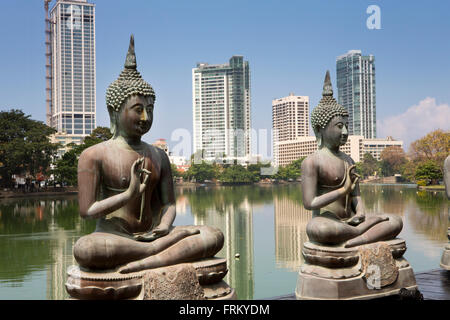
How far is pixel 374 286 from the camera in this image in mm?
5223

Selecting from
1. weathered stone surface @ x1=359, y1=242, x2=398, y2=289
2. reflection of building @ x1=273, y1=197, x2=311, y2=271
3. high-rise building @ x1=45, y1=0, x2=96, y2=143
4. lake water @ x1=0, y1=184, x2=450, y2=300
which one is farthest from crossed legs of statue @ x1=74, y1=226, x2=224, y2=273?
high-rise building @ x1=45, y1=0, x2=96, y2=143

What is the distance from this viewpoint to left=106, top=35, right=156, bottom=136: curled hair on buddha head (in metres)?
4.50

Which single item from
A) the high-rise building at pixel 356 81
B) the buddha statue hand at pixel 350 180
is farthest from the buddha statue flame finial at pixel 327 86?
the high-rise building at pixel 356 81

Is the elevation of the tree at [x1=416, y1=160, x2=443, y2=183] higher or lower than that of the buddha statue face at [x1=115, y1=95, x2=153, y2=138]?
lower

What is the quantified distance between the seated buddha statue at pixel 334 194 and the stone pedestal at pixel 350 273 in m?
0.12

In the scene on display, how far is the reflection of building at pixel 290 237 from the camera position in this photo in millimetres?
10508

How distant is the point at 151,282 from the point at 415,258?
7.69 m

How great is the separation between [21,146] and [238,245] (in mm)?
27802

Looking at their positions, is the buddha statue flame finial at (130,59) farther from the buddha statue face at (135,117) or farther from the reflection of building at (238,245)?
the reflection of building at (238,245)

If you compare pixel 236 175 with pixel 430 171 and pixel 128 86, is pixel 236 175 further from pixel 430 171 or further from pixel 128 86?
pixel 128 86

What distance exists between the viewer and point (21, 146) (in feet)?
117

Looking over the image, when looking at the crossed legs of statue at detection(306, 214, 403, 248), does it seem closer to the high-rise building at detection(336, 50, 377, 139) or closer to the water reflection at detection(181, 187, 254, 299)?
the water reflection at detection(181, 187, 254, 299)

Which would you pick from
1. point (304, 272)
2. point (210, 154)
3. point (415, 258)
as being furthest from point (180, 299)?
point (210, 154)

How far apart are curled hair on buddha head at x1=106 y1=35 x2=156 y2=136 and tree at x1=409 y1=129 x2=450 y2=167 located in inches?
1604
